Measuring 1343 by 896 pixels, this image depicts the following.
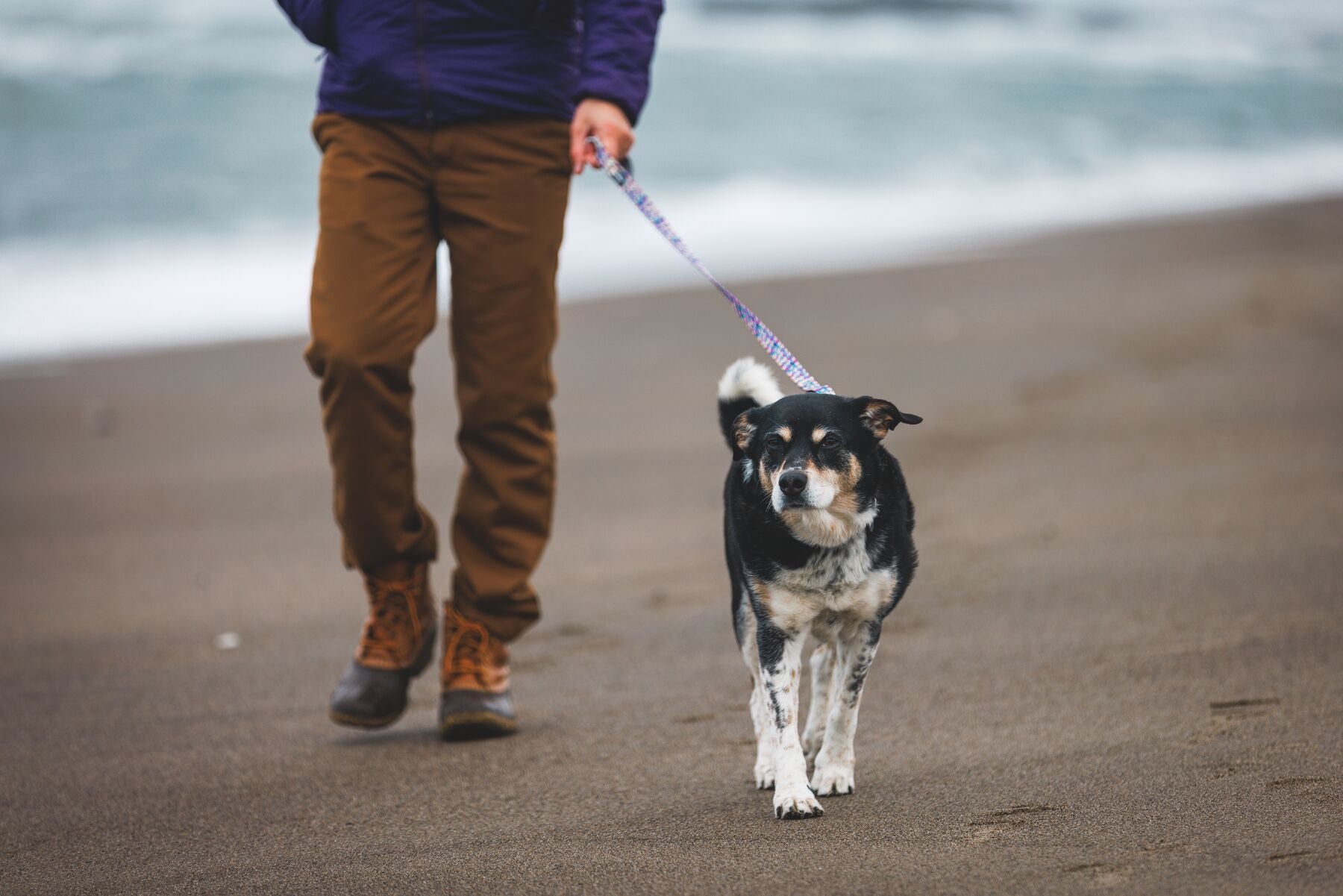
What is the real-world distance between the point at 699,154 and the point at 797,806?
46.8 feet

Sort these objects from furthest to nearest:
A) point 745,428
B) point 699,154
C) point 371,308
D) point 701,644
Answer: point 699,154 < point 701,644 < point 371,308 < point 745,428

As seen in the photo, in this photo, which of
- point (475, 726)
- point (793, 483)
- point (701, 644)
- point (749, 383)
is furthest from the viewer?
point (701, 644)

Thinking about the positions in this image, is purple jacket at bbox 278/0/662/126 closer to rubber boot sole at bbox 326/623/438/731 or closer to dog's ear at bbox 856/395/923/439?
dog's ear at bbox 856/395/923/439

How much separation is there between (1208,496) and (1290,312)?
3540mm

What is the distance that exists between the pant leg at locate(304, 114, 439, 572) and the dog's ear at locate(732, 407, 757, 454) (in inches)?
36.7

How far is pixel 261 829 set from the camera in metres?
3.11

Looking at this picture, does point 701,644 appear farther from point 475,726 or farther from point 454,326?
point 454,326

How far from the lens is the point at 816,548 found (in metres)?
2.96

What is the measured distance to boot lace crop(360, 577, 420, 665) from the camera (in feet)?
12.5

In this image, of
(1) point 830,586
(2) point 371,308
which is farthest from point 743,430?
(2) point 371,308

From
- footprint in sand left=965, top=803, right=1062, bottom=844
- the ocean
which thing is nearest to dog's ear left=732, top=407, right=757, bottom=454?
footprint in sand left=965, top=803, right=1062, bottom=844

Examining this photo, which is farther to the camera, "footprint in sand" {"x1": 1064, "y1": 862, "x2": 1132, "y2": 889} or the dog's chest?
the dog's chest

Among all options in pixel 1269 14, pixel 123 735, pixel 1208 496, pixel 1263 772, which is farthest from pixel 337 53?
pixel 1269 14

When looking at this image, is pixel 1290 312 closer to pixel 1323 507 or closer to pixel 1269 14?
pixel 1323 507
